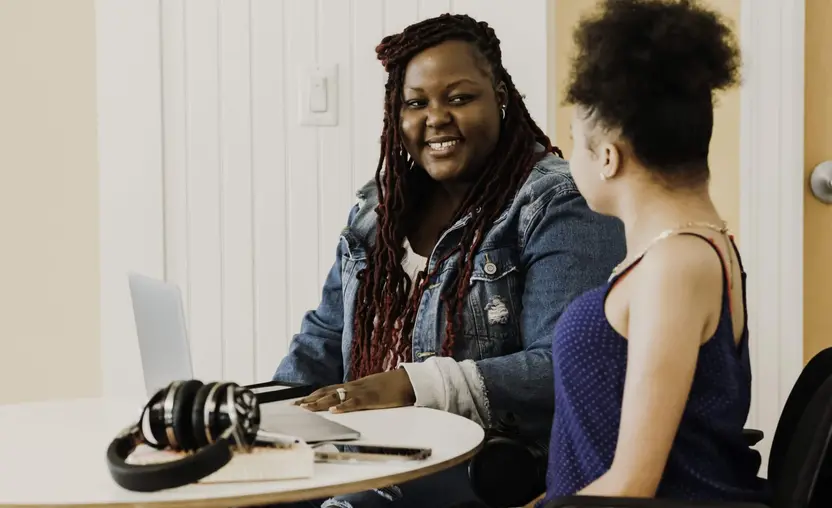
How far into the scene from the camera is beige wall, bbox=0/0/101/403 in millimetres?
2459

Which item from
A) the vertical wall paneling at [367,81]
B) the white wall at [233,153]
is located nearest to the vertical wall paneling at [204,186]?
the white wall at [233,153]

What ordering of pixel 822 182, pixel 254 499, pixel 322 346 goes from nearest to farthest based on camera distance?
pixel 254 499, pixel 322 346, pixel 822 182

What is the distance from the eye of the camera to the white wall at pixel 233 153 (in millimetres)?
2408

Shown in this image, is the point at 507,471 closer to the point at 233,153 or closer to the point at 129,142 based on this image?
the point at 233,153

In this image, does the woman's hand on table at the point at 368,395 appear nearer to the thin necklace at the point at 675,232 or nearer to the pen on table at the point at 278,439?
the pen on table at the point at 278,439

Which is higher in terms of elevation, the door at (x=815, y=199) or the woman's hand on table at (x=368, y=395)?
the door at (x=815, y=199)

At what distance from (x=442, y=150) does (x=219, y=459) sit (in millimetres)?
968

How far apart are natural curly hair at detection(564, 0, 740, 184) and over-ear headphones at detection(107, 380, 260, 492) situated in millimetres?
544

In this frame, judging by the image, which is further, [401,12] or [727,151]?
[401,12]

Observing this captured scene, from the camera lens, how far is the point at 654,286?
41.8 inches

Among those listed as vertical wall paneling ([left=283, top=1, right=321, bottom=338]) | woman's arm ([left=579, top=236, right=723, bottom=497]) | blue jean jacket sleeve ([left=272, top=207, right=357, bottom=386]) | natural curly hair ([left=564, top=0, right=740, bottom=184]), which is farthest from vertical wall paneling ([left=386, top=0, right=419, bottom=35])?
woman's arm ([left=579, top=236, right=723, bottom=497])

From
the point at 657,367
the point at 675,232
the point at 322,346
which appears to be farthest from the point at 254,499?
the point at 322,346

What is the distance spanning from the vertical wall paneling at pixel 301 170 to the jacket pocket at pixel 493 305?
78 centimetres

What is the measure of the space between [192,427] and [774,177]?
1.60 m
